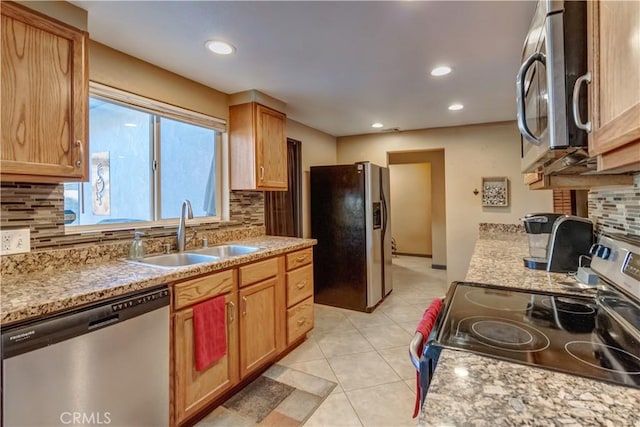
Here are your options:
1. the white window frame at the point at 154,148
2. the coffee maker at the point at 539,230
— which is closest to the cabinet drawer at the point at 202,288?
the white window frame at the point at 154,148

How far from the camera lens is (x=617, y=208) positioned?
1.40 metres

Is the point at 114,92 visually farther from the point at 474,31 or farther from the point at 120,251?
the point at 474,31

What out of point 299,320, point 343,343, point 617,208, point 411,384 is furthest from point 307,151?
point 617,208

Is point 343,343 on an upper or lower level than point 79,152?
lower

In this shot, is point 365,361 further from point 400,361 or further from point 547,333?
point 547,333

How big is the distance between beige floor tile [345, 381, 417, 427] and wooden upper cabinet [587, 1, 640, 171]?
1669 millimetres

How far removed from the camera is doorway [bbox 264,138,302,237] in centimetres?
354

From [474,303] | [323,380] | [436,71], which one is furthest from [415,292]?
[474,303]

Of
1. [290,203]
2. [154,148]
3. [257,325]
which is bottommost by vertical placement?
[257,325]

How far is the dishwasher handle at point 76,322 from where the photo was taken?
1064mm

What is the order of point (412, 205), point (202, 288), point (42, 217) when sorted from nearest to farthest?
point (42, 217), point (202, 288), point (412, 205)

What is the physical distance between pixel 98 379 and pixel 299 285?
156 centimetres

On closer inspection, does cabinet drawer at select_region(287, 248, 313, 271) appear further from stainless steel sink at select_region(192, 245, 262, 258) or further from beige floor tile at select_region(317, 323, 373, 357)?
beige floor tile at select_region(317, 323, 373, 357)

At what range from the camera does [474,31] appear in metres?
1.82
